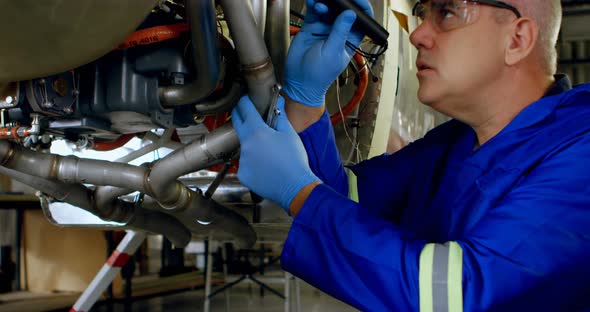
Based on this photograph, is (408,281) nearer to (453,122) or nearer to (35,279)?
(453,122)

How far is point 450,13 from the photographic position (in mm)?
817

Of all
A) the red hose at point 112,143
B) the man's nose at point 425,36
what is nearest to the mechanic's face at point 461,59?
the man's nose at point 425,36

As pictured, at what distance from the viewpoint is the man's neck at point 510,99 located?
0.83 m

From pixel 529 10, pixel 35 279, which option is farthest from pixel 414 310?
pixel 35 279

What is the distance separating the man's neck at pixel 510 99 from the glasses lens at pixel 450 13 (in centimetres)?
12

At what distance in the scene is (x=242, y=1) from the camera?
0.79 meters

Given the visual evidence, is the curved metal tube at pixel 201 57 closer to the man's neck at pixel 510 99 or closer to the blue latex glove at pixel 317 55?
the blue latex glove at pixel 317 55

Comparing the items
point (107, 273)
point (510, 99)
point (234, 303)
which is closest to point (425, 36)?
point (510, 99)

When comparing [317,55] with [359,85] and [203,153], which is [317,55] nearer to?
[203,153]

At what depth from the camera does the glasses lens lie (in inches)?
31.4

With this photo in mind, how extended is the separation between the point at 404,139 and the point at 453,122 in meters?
0.70

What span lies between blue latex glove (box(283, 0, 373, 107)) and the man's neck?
248 mm

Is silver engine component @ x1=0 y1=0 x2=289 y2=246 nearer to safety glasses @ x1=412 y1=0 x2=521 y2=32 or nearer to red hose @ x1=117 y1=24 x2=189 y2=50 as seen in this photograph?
red hose @ x1=117 y1=24 x2=189 y2=50

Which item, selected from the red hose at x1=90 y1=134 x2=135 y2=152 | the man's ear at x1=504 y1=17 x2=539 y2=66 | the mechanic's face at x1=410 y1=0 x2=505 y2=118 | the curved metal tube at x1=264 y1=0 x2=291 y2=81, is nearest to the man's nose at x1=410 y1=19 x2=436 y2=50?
the mechanic's face at x1=410 y1=0 x2=505 y2=118
